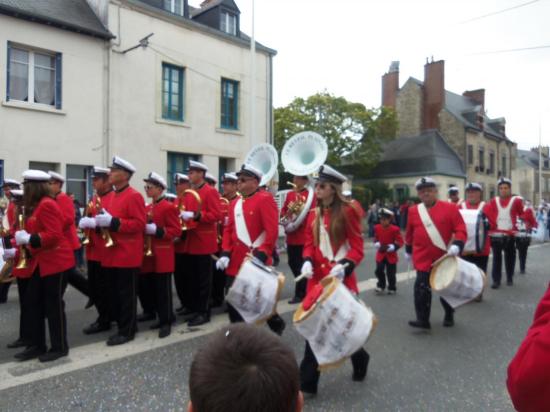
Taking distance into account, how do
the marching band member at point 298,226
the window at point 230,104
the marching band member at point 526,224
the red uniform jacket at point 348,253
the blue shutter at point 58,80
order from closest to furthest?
the red uniform jacket at point 348,253, the marching band member at point 298,226, the marching band member at point 526,224, the blue shutter at point 58,80, the window at point 230,104

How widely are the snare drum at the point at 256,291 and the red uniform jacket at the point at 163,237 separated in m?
1.72

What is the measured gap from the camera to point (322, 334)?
3.62 m

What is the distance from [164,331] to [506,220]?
278 inches

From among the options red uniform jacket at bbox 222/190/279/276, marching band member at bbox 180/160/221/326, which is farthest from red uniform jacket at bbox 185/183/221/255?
red uniform jacket at bbox 222/190/279/276

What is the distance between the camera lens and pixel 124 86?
15086 millimetres

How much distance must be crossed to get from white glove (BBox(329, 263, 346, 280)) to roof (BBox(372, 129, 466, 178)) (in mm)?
32914

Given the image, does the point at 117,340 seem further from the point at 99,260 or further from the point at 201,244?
the point at 201,244

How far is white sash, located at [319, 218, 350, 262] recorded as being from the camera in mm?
4273

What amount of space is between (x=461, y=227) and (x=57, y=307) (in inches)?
185

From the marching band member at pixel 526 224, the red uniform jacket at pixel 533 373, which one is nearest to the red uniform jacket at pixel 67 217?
the red uniform jacket at pixel 533 373

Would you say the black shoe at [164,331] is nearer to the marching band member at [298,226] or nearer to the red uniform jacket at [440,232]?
the marching band member at [298,226]

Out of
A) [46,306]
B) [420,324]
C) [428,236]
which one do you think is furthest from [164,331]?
[428,236]

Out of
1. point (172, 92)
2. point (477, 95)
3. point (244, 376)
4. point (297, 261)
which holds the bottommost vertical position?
point (297, 261)

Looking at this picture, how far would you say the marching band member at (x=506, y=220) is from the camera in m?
9.27
